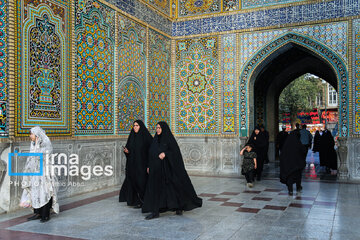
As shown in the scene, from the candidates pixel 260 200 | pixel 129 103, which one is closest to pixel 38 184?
pixel 260 200

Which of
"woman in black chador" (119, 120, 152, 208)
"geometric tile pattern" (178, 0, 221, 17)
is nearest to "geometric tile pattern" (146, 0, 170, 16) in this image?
"geometric tile pattern" (178, 0, 221, 17)

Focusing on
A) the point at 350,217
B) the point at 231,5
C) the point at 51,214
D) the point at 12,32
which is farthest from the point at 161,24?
the point at 350,217

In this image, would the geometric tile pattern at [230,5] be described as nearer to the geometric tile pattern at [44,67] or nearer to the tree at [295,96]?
the geometric tile pattern at [44,67]

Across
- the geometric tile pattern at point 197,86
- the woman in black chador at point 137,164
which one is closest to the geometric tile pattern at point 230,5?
the geometric tile pattern at point 197,86

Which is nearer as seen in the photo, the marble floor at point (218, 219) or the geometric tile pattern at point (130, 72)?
the marble floor at point (218, 219)

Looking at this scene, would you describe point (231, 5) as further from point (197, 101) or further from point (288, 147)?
Answer: point (288, 147)

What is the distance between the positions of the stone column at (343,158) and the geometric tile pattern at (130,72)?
4.20 metres

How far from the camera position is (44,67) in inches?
195

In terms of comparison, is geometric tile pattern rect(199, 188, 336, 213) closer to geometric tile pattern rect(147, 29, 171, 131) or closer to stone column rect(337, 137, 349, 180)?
stone column rect(337, 137, 349, 180)

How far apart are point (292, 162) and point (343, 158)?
2123mm

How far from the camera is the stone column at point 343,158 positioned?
7.09 metres

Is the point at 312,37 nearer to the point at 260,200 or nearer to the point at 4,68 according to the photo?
the point at 260,200

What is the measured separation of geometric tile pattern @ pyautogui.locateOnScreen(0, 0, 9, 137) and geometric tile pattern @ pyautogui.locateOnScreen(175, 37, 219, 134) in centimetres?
476

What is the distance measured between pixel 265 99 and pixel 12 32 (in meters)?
8.30
